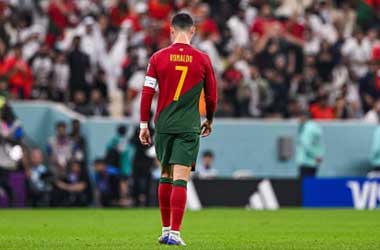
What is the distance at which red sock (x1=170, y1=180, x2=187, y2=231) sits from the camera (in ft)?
41.8

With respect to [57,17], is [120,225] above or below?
below

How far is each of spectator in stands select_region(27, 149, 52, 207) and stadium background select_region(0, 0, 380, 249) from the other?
0.03m

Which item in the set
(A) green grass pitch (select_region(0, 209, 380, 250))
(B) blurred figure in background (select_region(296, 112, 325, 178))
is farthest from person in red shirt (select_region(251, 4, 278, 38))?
(A) green grass pitch (select_region(0, 209, 380, 250))

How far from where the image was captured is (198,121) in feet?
43.2

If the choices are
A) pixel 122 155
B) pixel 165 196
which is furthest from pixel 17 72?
pixel 165 196

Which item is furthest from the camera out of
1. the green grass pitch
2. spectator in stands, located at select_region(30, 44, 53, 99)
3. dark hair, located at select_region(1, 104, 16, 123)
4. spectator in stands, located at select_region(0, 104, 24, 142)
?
spectator in stands, located at select_region(30, 44, 53, 99)

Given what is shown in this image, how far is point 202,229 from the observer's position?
57.3 feet

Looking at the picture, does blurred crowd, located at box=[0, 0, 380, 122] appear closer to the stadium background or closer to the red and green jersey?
the stadium background

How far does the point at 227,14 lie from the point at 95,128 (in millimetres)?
5029

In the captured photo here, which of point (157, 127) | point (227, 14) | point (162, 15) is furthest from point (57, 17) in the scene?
point (157, 127)

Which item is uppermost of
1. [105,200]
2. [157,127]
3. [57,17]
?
[57,17]

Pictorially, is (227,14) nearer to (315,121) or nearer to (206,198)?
(315,121)

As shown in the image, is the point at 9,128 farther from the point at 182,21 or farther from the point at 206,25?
the point at 182,21

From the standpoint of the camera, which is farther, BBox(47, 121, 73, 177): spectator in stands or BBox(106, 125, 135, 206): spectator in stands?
BBox(106, 125, 135, 206): spectator in stands
